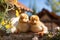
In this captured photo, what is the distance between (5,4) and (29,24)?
0.69m

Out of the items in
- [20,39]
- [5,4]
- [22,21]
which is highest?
[5,4]

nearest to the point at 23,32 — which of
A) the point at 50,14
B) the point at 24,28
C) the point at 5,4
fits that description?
the point at 24,28

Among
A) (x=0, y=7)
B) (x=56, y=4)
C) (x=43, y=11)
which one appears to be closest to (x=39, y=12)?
(x=43, y=11)

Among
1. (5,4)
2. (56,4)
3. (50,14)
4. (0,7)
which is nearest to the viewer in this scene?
(5,4)

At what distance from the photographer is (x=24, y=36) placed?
5.29m

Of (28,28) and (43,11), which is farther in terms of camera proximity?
(43,11)

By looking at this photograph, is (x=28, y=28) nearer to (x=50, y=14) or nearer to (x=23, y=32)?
(x=23, y=32)

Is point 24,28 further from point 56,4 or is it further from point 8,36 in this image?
point 56,4

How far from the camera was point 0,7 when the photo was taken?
562 cm

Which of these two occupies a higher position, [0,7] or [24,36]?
[0,7]

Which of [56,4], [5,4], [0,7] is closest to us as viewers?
[5,4]

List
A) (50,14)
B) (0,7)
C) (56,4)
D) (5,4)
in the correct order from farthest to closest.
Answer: (56,4), (50,14), (0,7), (5,4)

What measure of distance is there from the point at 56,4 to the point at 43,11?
3981 mm

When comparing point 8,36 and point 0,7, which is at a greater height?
point 0,7
